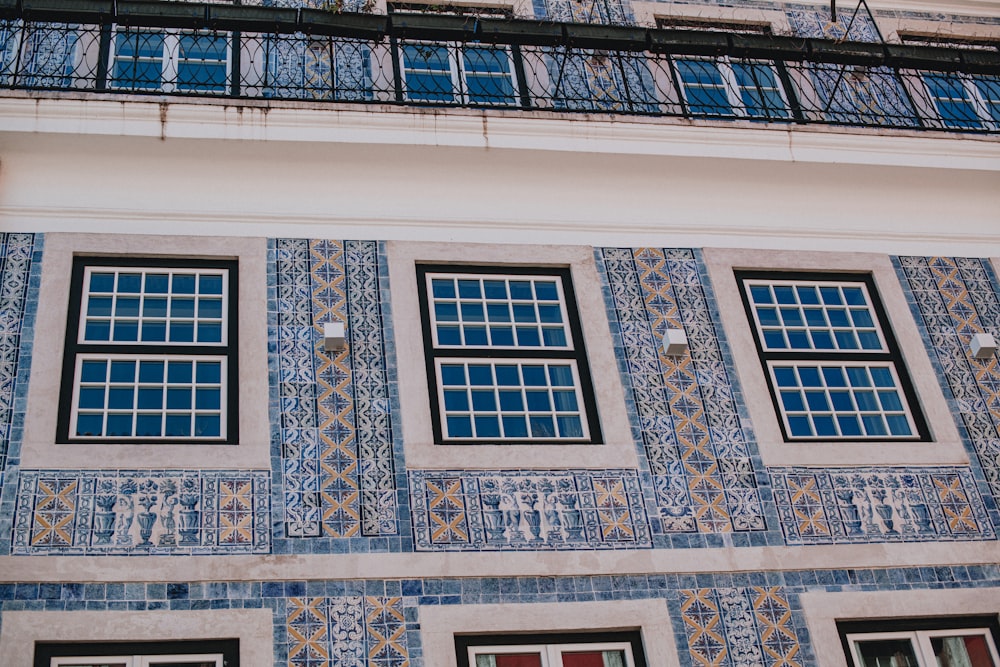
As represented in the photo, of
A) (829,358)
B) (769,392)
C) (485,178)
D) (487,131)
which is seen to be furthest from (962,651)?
(487,131)

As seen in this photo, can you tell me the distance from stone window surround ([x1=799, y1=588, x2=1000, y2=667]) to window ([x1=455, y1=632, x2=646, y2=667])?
1.08 meters

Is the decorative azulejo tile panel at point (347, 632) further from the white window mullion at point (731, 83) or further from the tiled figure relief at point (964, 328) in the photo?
the white window mullion at point (731, 83)

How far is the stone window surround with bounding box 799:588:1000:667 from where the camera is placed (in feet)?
25.5

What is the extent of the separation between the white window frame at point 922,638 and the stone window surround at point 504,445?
169 cm

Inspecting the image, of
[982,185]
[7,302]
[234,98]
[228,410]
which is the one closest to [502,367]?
[228,410]

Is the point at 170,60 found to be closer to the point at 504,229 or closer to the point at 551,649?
the point at 504,229

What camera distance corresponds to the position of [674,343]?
8.88m

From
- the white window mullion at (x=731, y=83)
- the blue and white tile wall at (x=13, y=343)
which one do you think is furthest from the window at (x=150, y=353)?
the white window mullion at (x=731, y=83)

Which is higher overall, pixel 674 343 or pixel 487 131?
pixel 487 131

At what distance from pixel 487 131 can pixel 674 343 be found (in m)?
2.01

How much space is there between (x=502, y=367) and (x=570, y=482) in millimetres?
1025

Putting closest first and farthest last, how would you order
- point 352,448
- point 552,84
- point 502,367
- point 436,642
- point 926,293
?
point 436,642 → point 352,448 → point 502,367 → point 926,293 → point 552,84

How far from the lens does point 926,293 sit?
383 inches

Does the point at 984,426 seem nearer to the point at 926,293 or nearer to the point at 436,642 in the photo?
the point at 926,293
